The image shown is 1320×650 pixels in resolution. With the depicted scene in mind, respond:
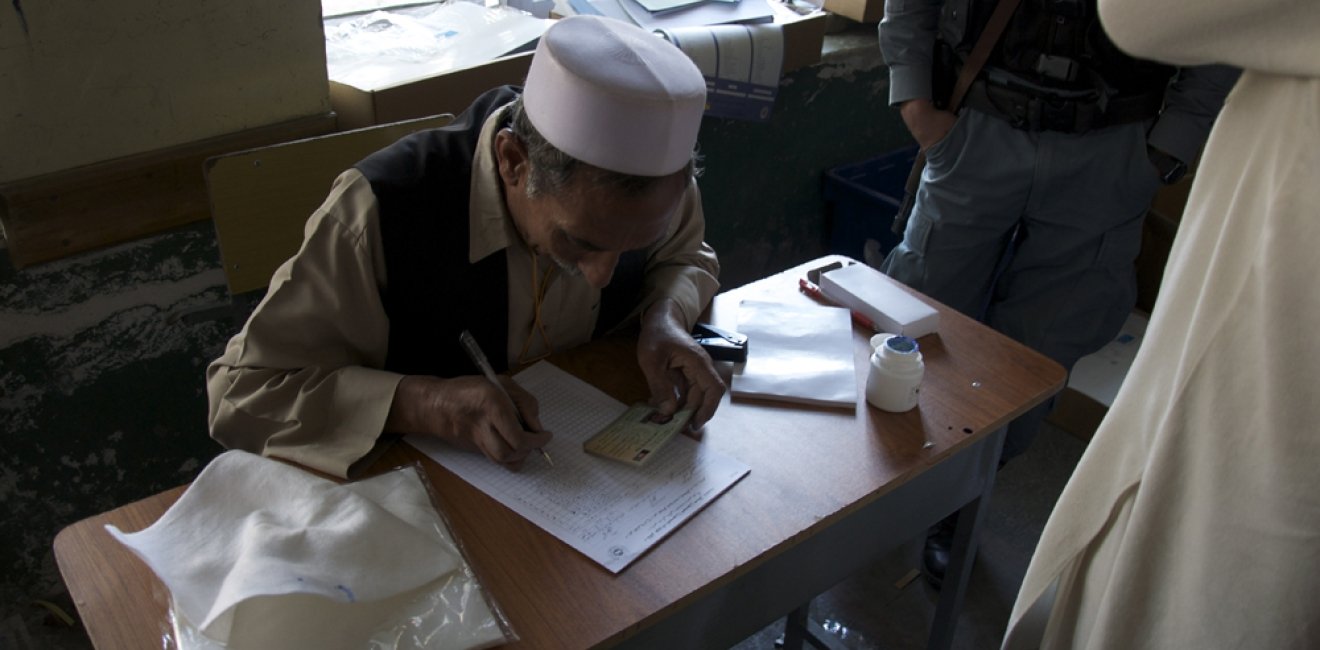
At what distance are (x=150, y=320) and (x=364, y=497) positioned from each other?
3.94ft

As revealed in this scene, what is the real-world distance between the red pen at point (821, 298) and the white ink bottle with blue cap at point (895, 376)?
21 centimetres

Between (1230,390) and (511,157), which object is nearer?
(1230,390)

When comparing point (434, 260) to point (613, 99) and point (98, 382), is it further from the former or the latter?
point (98, 382)

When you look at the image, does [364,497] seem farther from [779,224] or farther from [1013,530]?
[779,224]

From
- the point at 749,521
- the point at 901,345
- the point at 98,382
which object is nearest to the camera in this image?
the point at 749,521

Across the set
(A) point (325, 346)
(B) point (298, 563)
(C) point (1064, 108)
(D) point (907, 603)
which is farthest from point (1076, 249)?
(B) point (298, 563)

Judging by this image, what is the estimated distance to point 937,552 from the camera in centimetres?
244

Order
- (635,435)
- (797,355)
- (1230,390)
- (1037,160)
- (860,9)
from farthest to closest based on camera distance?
(860,9), (1037,160), (797,355), (635,435), (1230,390)

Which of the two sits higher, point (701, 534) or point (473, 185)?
point (473, 185)

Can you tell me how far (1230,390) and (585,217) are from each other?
78 cm

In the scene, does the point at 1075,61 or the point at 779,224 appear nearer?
the point at 1075,61

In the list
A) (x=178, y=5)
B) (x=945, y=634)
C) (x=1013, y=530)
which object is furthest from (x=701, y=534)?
(x=1013, y=530)

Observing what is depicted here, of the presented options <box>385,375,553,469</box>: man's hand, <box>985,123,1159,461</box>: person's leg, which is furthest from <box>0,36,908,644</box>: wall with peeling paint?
<box>985,123,1159,461</box>: person's leg

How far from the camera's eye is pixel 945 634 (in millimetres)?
1863
